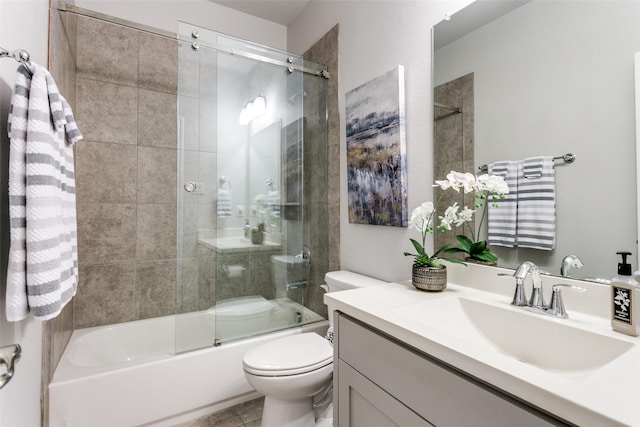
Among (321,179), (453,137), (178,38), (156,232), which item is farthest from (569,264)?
(156,232)

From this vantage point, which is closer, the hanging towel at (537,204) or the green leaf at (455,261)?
the hanging towel at (537,204)

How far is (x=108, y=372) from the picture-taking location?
145 centimetres

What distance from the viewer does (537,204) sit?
3.30 feet

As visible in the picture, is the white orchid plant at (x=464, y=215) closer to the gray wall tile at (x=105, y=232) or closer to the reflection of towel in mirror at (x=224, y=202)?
the reflection of towel in mirror at (x=224, y=202)

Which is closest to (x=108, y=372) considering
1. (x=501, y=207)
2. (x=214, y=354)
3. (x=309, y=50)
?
(x=214, y=354)

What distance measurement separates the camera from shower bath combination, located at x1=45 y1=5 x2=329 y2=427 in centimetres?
175

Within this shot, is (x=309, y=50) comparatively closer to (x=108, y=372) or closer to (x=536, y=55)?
(x=536, y=55)

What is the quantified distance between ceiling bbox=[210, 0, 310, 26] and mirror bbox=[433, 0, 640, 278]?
1603 millimetres

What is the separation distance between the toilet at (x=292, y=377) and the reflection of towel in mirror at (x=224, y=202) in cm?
84

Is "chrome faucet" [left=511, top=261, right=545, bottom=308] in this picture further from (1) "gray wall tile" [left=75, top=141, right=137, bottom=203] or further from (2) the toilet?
(1) "gray wall tile" [left=75, top=141, right=137, bottom=203]

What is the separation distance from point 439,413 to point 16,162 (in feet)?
3.94

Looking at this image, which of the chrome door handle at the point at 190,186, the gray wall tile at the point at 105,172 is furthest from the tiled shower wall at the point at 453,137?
the gray wall tile at the point at 105,172

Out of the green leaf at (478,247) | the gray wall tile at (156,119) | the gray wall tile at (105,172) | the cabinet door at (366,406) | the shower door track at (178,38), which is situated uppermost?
the shower door track at (178,38)

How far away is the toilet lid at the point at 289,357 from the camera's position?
131 cm
